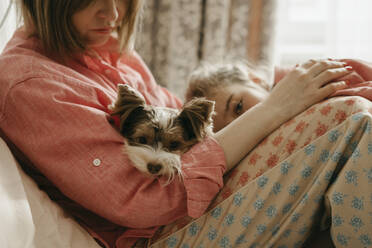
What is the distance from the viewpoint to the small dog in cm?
139

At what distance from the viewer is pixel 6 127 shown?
1.27 m

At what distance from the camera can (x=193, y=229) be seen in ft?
4.10

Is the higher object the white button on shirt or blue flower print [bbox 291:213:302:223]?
the white button on shirt

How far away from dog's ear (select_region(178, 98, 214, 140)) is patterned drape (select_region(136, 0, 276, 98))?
6.49ft

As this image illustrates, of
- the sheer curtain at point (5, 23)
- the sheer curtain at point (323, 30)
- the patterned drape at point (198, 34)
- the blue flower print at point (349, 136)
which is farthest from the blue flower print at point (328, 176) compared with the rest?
the sheer curtain at point (323, 30)

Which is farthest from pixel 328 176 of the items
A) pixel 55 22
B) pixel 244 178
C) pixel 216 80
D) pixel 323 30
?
pixel 323 30

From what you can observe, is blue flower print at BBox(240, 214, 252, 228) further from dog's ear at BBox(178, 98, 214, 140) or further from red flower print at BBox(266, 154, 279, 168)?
dog's ear at BBox(178, 98, 214, 140)

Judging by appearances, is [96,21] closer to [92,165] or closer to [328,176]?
[92,165]

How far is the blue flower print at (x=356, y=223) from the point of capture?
1.10 metres

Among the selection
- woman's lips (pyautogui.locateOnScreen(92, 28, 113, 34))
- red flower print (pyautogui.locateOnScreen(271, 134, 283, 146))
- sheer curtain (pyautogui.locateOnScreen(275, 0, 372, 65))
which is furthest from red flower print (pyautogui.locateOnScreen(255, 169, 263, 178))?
sheer curtain (pyautogui.locateOnScreen(275, 0, 372, 65))

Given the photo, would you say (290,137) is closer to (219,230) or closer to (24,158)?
(219,230)

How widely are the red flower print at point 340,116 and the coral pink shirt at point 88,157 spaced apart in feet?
1.28

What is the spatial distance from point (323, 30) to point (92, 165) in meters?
3.35

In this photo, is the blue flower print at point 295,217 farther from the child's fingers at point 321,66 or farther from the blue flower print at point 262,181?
the child's fingers at point 321,66
